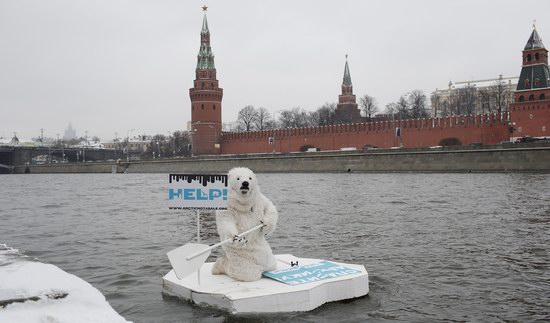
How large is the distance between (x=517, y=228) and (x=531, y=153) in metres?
24.7

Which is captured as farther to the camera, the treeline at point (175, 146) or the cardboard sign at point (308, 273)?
the treeline at point (175, 146)

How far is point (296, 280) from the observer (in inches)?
225

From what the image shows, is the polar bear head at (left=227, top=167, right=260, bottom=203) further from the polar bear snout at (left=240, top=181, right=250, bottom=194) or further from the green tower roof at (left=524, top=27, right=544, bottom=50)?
the green tower roof at (left=524, top=27, right=544, bottom=50)

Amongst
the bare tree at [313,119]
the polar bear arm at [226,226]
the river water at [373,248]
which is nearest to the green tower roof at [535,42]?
the river water at [373,248]

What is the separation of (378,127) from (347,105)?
1157 inches

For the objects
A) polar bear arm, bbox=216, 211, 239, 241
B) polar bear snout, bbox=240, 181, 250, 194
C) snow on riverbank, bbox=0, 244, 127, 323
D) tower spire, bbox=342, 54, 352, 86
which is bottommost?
snow on riverbank, bbox=0, 244, 127, 323

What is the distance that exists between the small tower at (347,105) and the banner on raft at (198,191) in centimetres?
7106

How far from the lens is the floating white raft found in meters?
5.23

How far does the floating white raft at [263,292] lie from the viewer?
5.23 metres

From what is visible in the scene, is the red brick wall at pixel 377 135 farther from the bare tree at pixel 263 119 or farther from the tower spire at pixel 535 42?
the bare tree at pixel 263 119

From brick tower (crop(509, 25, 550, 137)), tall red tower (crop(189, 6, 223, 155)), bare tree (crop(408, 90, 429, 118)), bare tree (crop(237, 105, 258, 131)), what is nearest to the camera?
brick tower (crop(509, 25, 550, 137))

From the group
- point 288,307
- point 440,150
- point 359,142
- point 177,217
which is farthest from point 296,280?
point 359,142

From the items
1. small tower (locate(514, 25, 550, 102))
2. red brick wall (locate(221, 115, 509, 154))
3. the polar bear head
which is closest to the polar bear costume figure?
the polar bear head

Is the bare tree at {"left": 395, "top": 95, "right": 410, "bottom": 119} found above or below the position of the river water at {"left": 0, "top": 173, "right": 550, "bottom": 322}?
above
